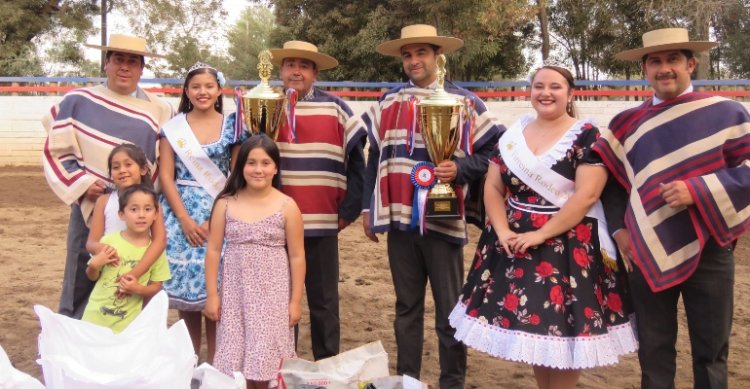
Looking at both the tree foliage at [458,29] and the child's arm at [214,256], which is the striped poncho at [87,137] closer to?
the child's arm at [214,256]

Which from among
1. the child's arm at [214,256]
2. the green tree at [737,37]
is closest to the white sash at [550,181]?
the child's arm at [214,256]

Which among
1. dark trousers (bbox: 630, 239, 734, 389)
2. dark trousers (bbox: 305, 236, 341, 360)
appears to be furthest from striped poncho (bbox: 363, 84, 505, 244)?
dark trousers (bbox: 630, 239, 734, 389)

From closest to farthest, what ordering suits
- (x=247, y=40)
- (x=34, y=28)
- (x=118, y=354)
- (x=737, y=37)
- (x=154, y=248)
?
(x=118, y=354) < (x=154, y=248) < (x=737, y=37) < (x=34, y=28) < (x=247, y=40)

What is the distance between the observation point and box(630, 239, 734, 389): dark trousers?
2.98m

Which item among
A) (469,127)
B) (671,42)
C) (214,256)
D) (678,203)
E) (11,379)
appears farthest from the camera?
(469,127)

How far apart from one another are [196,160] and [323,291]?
1001mm

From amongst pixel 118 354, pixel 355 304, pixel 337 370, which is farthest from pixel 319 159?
pixel 355 304

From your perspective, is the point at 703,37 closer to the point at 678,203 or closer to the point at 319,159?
the point at 319,159

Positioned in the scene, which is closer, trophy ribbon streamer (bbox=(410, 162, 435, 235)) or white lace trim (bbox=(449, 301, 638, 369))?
white lace trim (bbox=(449, 301, 638, 369))

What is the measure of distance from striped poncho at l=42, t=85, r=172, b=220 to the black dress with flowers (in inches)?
73.9

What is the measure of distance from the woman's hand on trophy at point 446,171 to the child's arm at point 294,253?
704mm

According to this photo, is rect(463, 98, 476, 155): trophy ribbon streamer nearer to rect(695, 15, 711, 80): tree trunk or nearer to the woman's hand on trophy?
the woman's hand on trophy

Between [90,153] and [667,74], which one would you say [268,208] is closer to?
[90,153]

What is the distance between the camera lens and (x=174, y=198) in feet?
12.2
